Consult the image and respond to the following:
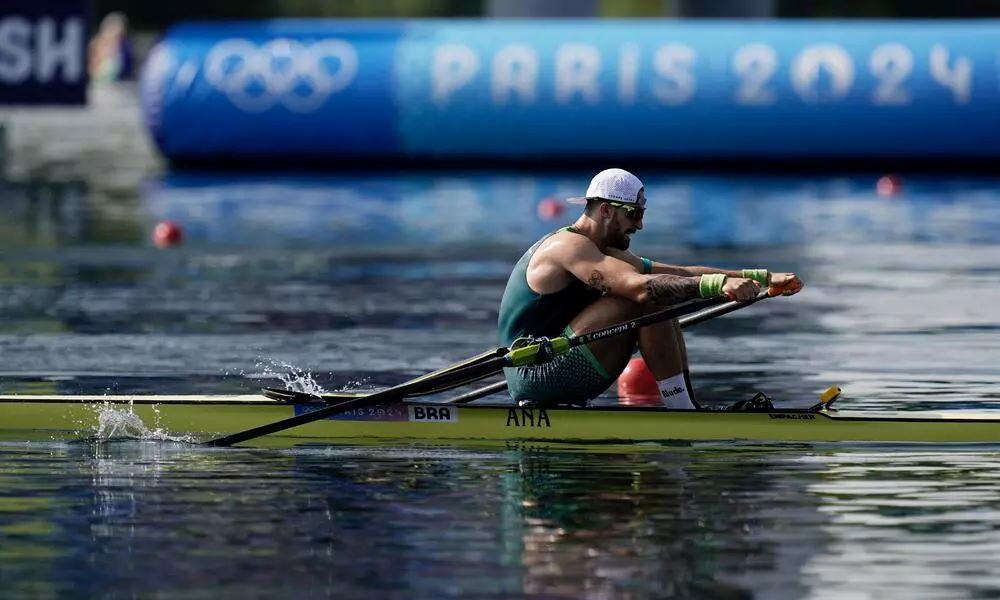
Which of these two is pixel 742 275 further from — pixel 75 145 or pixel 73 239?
pixel 75 145

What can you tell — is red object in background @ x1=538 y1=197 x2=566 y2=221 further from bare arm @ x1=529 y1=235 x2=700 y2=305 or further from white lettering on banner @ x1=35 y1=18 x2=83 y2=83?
bare arm @ x1=529 y1=235 x2=700 y2=305

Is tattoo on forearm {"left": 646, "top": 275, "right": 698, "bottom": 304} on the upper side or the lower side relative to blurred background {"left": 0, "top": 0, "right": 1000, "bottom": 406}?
lower

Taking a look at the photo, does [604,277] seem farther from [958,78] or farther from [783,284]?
[958,78]

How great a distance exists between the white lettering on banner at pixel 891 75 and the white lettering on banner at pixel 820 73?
36cm

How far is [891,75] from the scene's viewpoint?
97.7 ft

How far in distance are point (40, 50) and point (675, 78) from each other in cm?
900

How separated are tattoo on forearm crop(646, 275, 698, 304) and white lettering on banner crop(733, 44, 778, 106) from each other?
62.9 feet

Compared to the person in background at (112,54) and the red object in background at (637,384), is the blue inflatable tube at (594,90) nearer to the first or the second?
the person in background at (112,54)

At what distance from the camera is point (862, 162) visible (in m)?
30.9

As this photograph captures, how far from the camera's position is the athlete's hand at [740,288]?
432 inches

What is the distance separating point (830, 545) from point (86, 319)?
9.20 meters

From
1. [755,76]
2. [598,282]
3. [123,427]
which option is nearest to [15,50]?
[755,76]

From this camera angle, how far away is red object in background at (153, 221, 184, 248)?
22.5 m

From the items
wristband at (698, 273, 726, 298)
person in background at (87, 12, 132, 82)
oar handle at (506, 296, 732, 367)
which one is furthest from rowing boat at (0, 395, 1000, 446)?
person in background at (87, 12, 132, 82)
